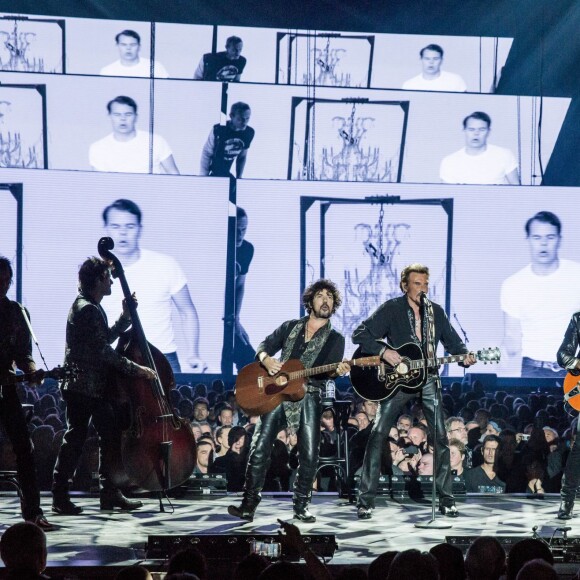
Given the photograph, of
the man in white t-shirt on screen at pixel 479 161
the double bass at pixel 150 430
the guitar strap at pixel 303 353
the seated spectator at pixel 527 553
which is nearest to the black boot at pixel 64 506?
the double bass at pixel 150 430

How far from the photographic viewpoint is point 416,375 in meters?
6.57

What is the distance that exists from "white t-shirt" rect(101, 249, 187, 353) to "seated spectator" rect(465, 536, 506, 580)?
9612 mm

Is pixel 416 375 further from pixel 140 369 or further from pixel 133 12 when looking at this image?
pixel 133 12

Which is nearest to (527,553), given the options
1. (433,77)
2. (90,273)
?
(90,273)

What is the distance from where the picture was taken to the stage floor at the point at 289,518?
5438 mm

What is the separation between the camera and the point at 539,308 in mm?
13883

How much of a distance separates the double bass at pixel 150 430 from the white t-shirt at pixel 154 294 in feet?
21.3

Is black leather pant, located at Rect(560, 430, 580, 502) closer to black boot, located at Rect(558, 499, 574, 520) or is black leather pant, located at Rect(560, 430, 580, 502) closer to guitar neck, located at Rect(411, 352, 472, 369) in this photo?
black boot, located at Rect(558, 499, 574, 520)

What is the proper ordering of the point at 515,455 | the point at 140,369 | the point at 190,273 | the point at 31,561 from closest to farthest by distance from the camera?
the point at 31,561, the point at 140,369, the point at 515,455, the point at 190,273

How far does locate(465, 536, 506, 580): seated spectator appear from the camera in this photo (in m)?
3.72

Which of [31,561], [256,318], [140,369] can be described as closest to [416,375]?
[140,369]

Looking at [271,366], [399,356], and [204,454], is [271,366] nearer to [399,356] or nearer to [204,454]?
[399,356]

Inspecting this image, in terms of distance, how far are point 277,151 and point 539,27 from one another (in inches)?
166

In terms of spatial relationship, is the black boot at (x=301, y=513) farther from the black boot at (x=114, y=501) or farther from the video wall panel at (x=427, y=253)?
the video wall panel at (x=427, y=253)
